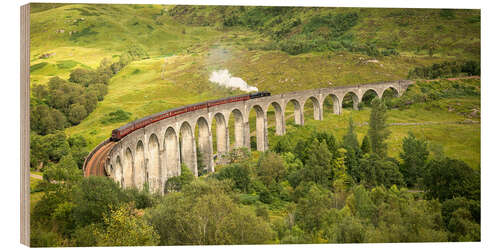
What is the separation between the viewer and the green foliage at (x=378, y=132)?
4876 centimetres

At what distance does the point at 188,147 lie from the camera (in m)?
49.5

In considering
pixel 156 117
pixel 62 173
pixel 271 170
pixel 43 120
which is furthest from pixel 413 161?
pixel 43 120

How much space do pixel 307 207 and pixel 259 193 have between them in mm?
7721

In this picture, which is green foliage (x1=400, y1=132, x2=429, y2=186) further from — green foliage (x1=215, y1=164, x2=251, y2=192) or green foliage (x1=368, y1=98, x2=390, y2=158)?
green foliage (x1=215, y1=164, x2=251, y2=192)

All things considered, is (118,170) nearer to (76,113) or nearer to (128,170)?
(128,170)

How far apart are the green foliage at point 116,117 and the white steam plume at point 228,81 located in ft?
71.9

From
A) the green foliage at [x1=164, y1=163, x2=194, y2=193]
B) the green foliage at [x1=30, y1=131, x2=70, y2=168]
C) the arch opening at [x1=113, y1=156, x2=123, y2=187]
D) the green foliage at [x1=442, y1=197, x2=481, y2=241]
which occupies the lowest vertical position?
the green foliage at [x1=442, y1=197, x2=481, y2=241]

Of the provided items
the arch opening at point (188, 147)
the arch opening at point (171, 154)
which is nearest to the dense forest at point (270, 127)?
the arch opening at point (171, 154)

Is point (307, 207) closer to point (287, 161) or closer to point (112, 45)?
point (287, 161)

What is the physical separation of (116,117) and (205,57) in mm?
29280

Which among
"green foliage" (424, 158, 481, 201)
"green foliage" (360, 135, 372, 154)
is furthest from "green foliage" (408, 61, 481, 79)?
"green foliage" (360, 135, 372, 154)

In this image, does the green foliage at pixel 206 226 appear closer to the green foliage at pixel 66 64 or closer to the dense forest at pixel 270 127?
the dense forest at pixel 270 127

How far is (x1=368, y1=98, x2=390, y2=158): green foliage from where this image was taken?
160 ft

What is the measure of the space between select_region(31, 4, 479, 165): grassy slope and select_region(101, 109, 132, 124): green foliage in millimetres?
1115
